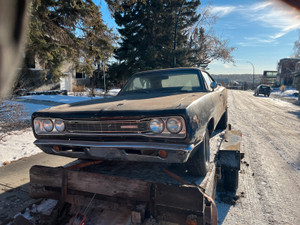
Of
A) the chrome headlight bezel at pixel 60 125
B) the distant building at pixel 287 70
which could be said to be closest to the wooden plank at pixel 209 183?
the chrome headlight bezel at pixel 60 125

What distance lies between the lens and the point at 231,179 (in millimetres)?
3021

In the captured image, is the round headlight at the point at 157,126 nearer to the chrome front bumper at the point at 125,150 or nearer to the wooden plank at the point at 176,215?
the chrome front bumper at the point at 125,150

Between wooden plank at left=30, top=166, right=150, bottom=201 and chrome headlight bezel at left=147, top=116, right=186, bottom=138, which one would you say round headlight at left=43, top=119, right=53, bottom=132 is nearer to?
wooden plank at left=30, top=166, right=150, bottom=201

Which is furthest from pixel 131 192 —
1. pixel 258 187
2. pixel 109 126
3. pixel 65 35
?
pixel 65 35

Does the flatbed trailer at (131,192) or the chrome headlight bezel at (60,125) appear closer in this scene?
the flatbed trailer at (131,192)

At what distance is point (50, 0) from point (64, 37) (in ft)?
4.48

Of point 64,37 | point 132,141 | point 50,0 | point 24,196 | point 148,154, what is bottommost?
point 24,196

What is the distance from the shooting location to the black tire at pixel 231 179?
119 inches

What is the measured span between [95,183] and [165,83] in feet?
6.97

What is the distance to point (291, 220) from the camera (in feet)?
8.08

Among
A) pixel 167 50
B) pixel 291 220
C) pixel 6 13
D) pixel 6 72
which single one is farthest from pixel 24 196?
pixel 167 50

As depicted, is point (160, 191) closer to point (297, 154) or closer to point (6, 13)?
point (297, 154)

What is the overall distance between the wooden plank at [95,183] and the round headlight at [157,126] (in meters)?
0.47

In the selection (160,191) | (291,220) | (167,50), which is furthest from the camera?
(167,50)
